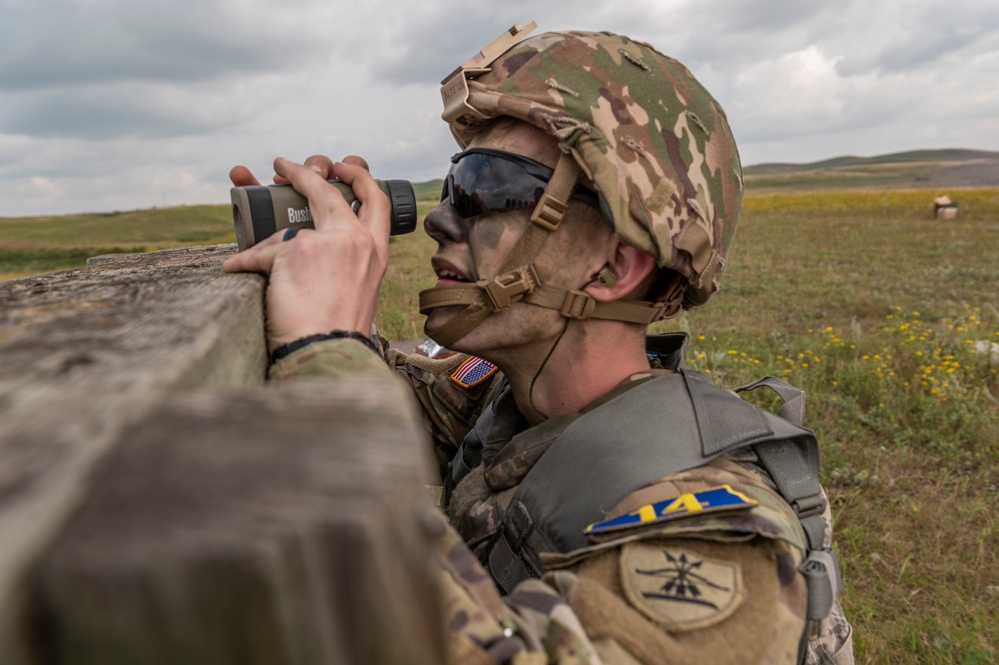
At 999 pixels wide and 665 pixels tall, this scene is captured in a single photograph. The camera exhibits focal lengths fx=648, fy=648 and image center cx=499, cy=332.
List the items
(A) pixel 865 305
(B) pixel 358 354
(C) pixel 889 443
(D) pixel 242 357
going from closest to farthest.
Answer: (D) pixel 242 357 < (B) pixel 358 354 < (C) pixel 889 443 < (A) pixel 865 305

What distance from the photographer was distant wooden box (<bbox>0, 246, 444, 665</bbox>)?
366 millimetres

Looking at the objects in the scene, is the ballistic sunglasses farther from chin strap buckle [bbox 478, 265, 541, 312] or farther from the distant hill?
the distant hill

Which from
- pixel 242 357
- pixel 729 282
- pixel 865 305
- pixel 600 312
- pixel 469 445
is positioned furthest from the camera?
pixel 729 282

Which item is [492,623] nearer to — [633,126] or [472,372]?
[633,126]

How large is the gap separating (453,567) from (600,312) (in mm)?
1386

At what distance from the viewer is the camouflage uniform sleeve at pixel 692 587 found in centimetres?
123

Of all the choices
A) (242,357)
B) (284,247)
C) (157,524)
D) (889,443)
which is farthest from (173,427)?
(889,443)

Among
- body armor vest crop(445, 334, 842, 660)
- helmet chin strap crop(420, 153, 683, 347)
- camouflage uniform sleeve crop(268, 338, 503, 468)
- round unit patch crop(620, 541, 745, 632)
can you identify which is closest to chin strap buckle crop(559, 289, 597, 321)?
helmet chin strap crop(420, 153, 683, 347)

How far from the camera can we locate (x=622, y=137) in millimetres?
2066

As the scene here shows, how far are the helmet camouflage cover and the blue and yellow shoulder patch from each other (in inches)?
34.4

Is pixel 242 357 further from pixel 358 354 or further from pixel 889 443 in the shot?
pixel 889 443

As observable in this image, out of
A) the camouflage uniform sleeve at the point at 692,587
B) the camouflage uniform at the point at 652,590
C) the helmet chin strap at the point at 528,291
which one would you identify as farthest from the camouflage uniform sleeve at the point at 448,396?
the camouflage uniform sleeve at the point at 692,587

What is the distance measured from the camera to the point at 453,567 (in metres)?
0.96

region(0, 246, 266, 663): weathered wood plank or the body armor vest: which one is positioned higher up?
region(0, 246, 266, 663): weathered wood plank
